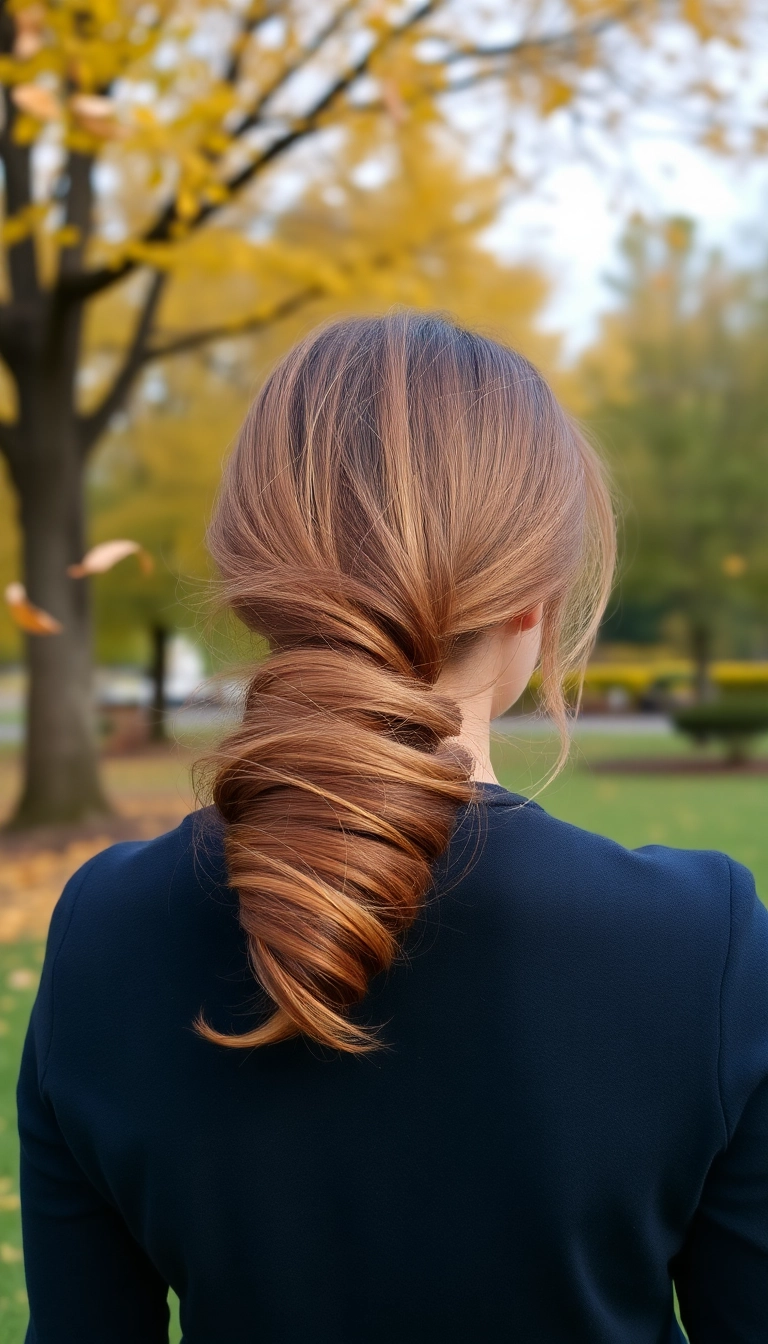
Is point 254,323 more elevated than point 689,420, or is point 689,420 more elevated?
point 254,323

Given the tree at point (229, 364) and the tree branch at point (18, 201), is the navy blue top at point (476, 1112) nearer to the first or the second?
the tree at point (229, 364)

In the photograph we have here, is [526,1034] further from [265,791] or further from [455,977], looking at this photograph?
[265,791]

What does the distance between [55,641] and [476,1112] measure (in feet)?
28.6

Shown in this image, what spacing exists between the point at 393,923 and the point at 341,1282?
32cm

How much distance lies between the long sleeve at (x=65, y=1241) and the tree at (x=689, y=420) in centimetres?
1589

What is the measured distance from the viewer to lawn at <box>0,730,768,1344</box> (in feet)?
9.48

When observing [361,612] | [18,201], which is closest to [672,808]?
[18,201]

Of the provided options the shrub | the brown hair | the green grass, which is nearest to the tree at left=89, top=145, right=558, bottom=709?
the green grass

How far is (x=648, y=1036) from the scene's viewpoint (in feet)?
3.17

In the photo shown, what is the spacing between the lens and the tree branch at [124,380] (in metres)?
9.47

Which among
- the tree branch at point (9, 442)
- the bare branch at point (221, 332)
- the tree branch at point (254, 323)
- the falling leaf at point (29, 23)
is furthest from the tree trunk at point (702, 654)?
the falling leaf at point (29, 23)

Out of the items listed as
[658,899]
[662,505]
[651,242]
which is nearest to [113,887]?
[658,899]

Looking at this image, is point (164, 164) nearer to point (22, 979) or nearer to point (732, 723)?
point (22, 979)

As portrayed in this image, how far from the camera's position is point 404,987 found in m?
1.01
